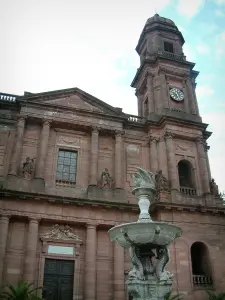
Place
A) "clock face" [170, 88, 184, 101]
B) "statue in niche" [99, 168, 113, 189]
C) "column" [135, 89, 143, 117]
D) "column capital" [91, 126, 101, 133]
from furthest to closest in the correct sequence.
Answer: "column" [135, 89, 143, 117] < "clock face" [170, 88, 184, 101] < "column capital" [91, 126, 101, 133] < "statue in niche" [99, 168, 113, 189]

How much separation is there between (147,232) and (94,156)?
10.7 m

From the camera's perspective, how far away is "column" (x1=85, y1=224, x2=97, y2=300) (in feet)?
51.9

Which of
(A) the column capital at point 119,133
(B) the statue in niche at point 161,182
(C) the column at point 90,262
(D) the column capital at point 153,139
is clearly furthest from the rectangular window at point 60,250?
(D) the column capital at point 153,139

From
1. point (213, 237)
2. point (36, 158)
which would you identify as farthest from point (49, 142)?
point (213, 237)

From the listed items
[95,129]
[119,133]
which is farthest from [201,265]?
[95,129]

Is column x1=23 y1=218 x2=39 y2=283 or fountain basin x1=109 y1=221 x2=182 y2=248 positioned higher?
column x1=23 y1=218 x2=39 y2=283

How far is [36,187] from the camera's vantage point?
1755cm

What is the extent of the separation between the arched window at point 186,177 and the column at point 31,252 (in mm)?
8486

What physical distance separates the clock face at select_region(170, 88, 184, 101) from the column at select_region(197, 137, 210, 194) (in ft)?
11.5

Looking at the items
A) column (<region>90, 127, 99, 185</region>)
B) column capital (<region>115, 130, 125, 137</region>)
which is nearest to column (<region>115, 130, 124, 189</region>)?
column capital (<region>115, 130, 125, 137</region>)

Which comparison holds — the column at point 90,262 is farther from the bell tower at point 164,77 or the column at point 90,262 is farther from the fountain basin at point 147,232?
the bell tower at point 164,77

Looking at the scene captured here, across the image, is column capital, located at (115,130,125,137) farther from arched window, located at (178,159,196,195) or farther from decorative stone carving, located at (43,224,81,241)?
decorative stone carving, located at (43,224,81,241)

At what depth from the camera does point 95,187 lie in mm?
18500

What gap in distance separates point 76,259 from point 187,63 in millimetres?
15598
